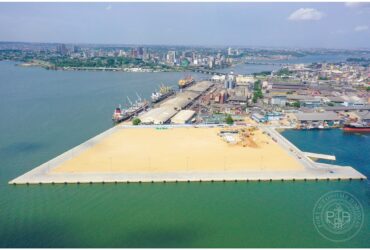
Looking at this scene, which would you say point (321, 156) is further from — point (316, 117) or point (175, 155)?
point (316, 117)

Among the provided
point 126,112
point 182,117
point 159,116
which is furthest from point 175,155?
point 126,112

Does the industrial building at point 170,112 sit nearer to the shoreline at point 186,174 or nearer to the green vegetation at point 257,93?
the green vegetation at point 257,93

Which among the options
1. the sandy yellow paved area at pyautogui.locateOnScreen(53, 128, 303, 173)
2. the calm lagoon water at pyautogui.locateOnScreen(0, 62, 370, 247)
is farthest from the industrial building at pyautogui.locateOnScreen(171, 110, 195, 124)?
the calm lagoon water at pyautogui.locateOnScreen(0, 62, 370, 247)

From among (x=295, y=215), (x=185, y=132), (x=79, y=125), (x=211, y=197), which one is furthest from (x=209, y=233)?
(x=79, y=125)

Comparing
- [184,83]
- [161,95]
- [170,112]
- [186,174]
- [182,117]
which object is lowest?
[186,174]

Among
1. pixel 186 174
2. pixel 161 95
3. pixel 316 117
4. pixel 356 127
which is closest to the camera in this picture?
pixel 186 174

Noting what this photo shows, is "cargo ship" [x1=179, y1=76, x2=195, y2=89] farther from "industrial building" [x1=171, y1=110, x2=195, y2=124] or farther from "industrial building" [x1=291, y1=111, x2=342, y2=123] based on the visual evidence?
"industrial building" [x1=291, y1=111, x2=342, y2=123]

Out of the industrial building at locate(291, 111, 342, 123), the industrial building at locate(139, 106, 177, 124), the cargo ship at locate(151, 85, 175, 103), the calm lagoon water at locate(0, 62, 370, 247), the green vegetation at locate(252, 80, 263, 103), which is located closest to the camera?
the calm lagoon water at locate(0, 62, 370, 247)

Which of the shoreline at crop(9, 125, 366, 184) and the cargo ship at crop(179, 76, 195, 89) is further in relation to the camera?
the cargo ship at crop(179, 76, 195, 89)

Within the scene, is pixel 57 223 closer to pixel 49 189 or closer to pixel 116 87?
pixel 49 189
